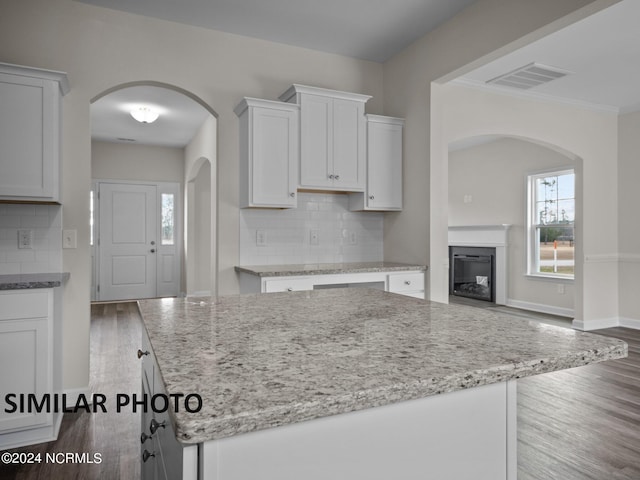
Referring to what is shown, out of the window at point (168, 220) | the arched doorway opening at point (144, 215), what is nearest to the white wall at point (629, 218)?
the arched doorway opening at point (144, 215)

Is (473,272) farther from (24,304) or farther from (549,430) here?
(24,304)

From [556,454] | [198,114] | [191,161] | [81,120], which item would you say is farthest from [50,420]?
[191,161]

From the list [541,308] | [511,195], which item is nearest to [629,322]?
[541,308]

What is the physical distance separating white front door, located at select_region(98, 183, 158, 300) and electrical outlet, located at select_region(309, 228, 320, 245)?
4912 millimetres

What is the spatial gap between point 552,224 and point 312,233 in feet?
13.4

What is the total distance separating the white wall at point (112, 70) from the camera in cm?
290

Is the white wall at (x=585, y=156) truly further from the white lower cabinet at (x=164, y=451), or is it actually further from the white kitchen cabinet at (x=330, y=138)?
the white lower cabinet at (x=164, y=451)

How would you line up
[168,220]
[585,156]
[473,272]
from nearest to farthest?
[585,156]
[473,272]
[168,220]

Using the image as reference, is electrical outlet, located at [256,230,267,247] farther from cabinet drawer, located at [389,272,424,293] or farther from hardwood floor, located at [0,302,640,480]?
hardwood floor, located at [0,302,640,480]

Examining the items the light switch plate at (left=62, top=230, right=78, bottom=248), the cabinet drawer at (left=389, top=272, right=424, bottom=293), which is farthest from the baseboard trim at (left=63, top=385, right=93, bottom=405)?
the cabinet drawer at (left=389, top=272, right=424, bottom=293)

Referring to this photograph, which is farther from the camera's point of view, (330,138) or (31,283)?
(330,138)

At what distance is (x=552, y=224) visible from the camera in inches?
239

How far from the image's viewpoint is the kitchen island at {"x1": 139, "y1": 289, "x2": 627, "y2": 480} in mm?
619

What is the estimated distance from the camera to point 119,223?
7.52m
